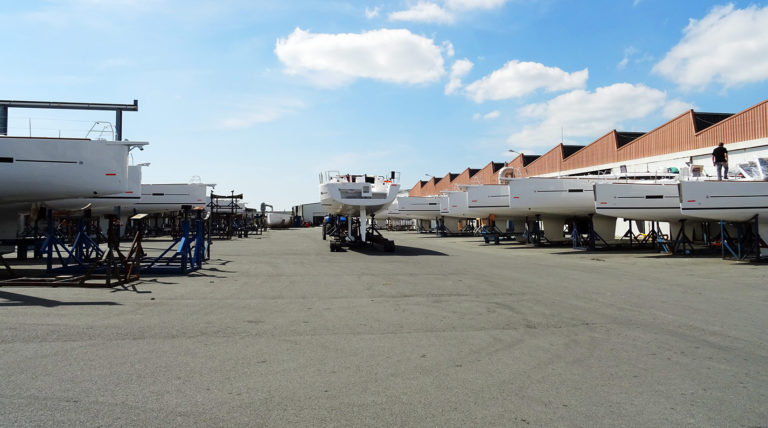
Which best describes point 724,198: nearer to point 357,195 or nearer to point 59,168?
point 357,195

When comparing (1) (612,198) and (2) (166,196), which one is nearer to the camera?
(1) (612,198)

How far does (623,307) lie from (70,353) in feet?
21.6

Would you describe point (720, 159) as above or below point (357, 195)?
above

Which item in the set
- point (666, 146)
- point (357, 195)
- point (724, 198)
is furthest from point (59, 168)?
point (666, 146)

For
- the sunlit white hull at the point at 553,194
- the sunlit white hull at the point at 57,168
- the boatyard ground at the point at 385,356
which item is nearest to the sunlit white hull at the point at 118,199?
the sunlit white hull at the point at 57,168

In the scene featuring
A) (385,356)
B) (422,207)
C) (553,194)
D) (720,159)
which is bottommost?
(385,356)

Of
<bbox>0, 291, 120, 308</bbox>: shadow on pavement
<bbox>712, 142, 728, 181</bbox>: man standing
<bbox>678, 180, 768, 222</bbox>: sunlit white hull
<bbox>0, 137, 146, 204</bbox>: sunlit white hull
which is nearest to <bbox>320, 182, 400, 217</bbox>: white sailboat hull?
<bbox>0, 137, 146, 204</bbox>: sunlit white hull

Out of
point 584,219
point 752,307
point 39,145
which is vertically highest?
point 39,145

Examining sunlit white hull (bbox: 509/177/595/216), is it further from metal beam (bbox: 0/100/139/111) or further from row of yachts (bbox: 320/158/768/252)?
metal beam (bbox: 0/100/139/111)

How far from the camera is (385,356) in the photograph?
4.30 meters

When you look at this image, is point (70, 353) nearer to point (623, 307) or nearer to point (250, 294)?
point (250, 294)

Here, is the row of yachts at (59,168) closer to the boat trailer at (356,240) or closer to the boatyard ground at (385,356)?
the boatyard ground at (385,356)

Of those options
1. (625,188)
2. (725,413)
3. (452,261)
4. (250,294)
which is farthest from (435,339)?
(625,188)

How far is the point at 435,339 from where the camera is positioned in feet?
16.1
